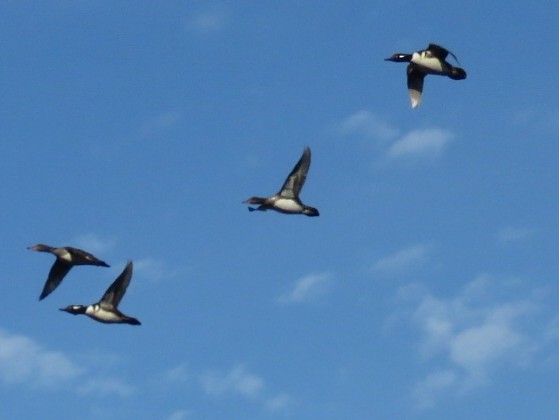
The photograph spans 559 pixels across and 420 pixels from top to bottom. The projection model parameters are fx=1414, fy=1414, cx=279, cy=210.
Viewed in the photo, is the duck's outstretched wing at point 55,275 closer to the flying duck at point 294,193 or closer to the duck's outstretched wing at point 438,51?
the flying duck at point 294,193

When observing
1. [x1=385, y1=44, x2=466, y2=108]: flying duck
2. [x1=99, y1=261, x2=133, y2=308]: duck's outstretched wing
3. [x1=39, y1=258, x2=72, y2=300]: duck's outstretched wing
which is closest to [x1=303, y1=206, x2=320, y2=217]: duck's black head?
[x1=385, y1=44, x2=466, y2=108]: flying duck

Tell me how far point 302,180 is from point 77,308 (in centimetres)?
861

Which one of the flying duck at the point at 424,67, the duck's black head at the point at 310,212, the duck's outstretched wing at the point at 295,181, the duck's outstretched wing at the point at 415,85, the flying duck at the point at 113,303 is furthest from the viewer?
the duck's outstretched wing at the point at 415,85

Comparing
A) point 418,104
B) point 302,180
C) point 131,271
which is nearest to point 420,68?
A: point 418,104

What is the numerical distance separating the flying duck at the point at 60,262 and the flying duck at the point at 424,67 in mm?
12491

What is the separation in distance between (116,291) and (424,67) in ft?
42.1

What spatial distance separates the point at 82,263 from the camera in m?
46.7

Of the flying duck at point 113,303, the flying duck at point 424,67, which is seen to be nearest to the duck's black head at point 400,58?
the flying duck at point 424,67

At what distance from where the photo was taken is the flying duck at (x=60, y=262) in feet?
153

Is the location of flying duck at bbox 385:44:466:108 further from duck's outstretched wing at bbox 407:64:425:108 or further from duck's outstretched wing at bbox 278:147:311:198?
duck's outstretched wing at bbox 278:147:311:198

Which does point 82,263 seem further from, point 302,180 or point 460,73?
point 460,73

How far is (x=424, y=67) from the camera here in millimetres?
47906

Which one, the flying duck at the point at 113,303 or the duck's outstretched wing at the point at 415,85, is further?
the duck's outstretched wing at the point at 415,85

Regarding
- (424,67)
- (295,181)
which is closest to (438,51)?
(424,67)
